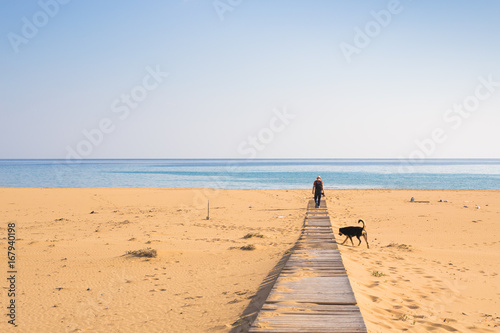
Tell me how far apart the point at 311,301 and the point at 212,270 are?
4.72 metres

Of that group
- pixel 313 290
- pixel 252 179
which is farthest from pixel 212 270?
pixel 252 179

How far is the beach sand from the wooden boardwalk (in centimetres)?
45

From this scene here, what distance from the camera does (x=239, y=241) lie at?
14.0 metres

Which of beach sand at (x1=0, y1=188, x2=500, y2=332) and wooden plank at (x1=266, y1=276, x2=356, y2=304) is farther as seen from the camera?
beach sand at (x1=0, y1=188, x2=500, y2=332)

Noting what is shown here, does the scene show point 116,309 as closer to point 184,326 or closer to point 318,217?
point 184,326

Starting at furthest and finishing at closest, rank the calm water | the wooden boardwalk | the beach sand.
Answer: the calm water < the beach sand < the wooden boardwalk

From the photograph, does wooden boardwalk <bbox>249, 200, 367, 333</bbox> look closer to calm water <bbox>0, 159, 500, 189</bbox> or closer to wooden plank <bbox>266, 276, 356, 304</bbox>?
wooden plank <bbox>266, 276, 356, 304</bbox>

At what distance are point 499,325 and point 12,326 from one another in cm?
865

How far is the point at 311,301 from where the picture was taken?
570 centimetres

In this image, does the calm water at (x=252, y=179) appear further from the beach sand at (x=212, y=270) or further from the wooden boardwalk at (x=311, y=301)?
the wooden boardwalk at (x=311, y=301)

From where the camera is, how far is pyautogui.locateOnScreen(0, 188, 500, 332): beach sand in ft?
21.5

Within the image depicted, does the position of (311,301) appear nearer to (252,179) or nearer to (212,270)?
(212,270)

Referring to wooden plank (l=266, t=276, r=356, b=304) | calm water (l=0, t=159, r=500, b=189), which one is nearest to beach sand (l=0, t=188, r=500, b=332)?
Answer: wooden plank (l=266, t=276, r=356, b=304)

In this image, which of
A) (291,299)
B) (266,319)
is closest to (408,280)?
(291,299)
